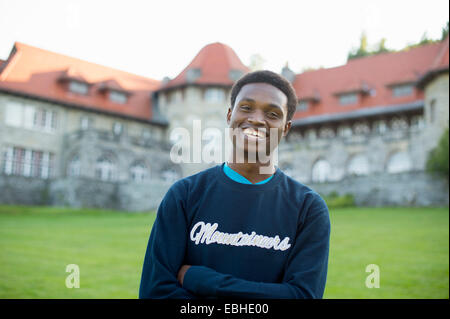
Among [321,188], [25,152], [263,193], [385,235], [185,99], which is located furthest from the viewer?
[185,99]

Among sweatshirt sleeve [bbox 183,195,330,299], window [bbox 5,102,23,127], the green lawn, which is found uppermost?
window [bbox 5,102,23,127]

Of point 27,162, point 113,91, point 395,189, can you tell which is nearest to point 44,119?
point 27,162

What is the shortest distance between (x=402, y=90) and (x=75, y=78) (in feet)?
70.3

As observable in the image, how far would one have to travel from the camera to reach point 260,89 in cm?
236

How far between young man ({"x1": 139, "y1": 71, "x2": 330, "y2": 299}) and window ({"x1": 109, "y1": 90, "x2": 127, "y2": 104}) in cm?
3270

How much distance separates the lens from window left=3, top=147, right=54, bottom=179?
28219 mm

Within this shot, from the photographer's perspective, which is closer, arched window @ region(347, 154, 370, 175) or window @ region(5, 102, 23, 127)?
window @ region(5, 102, 23, 127)

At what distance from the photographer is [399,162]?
28391mm

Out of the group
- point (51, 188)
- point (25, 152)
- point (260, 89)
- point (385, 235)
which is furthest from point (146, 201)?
point (260, 89)

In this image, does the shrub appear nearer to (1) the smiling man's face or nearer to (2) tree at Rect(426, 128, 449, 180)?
(2) tree at Rect(426, 128, 449, 180)

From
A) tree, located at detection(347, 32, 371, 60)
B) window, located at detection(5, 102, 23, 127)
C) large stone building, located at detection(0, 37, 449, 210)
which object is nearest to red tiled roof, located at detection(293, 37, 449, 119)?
large stone building, located at detection(0, 37, 449, 210)

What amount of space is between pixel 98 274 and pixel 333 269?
429cm

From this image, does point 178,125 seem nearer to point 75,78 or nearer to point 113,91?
point 113,91
